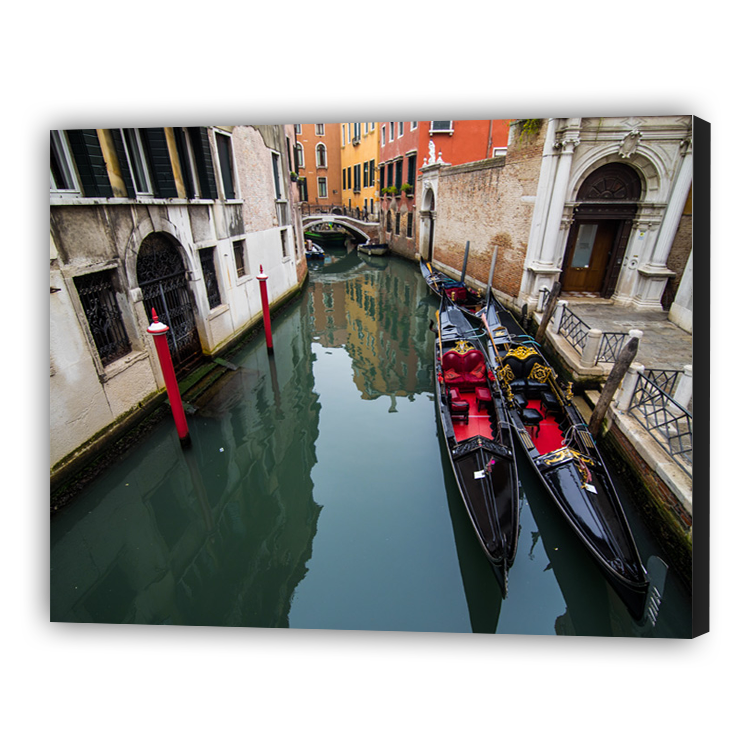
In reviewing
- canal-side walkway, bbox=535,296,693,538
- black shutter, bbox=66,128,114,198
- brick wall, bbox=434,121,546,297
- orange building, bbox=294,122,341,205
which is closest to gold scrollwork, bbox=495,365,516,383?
canal-side walkway, bbox=535,296,693,538

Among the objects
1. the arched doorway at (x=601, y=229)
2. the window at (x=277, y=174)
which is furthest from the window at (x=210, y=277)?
the arched doorway at (x=601, y=229)

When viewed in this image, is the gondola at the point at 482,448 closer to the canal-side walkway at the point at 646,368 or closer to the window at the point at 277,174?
the canal-side walkway at the point at 646,368

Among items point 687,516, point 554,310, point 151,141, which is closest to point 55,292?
point 151,141

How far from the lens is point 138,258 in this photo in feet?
14.8

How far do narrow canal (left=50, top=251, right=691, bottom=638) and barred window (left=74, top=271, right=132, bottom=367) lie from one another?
1.09 meters

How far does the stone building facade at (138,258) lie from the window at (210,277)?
28 millimetres

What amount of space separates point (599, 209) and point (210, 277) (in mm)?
7000

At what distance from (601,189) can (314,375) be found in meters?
6.13

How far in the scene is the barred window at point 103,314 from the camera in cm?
371

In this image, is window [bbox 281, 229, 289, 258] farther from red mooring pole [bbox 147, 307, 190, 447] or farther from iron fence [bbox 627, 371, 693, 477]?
iron fence [bbox 627, 371, 693, 477]

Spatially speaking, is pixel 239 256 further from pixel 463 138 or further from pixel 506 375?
pixel 463 138

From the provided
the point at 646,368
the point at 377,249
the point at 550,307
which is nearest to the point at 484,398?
the point at 646,368

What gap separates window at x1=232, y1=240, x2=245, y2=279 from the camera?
7008 mm
